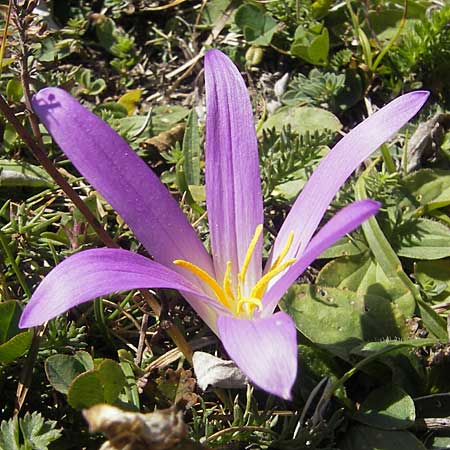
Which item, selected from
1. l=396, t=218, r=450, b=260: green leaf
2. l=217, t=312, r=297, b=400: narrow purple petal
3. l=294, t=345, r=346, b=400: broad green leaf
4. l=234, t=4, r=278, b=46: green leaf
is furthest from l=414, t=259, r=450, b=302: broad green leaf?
l=234, t=4, r=278, b=46: green leaf

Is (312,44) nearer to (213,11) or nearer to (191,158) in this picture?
(213,11)

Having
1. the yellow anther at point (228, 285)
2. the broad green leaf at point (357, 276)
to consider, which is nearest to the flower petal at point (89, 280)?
the yellow anther at point (228, 285)

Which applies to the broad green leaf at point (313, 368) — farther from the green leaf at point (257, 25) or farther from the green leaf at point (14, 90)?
the green leaf at point (257, 25)

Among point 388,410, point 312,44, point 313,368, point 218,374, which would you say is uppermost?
point 312,44

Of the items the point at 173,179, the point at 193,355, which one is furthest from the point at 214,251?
the point at 173,179

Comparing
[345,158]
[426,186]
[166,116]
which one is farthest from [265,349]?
[166,116]

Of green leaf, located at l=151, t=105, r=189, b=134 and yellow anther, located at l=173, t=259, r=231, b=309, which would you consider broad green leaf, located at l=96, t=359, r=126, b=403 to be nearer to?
yellow anther, located at l=173, t=259, r=231, b=309
